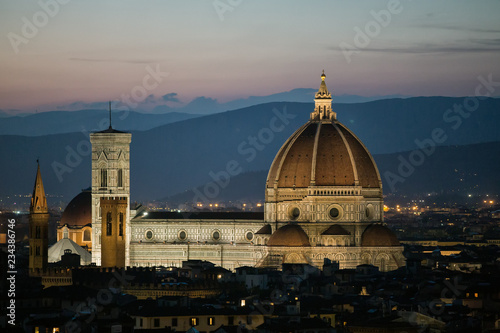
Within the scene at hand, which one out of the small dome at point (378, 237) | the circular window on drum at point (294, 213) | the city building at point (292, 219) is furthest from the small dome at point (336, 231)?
the circular window on drum at point (294, 213)

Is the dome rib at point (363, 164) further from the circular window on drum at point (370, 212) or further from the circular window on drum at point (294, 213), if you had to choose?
the circular window on drum at point (294, 213)

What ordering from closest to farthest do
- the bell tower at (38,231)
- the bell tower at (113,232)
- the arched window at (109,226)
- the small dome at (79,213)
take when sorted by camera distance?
the bell tower at (38,231) → the bell tower at (113,232) → the arched window at (109,226) → the small dome at (79,213)

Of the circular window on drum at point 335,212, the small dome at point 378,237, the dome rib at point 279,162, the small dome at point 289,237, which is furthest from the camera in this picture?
the dome rib at point 279,162

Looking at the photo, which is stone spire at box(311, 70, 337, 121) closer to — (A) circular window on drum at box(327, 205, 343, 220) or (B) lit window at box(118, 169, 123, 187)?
(A) circular window on drum at box(327, 205, 343, 220)

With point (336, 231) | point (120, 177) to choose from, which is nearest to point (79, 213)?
point (120, 177)

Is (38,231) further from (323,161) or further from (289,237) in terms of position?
(323,161)

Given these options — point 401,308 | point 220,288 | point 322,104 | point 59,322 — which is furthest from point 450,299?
point 322,104
